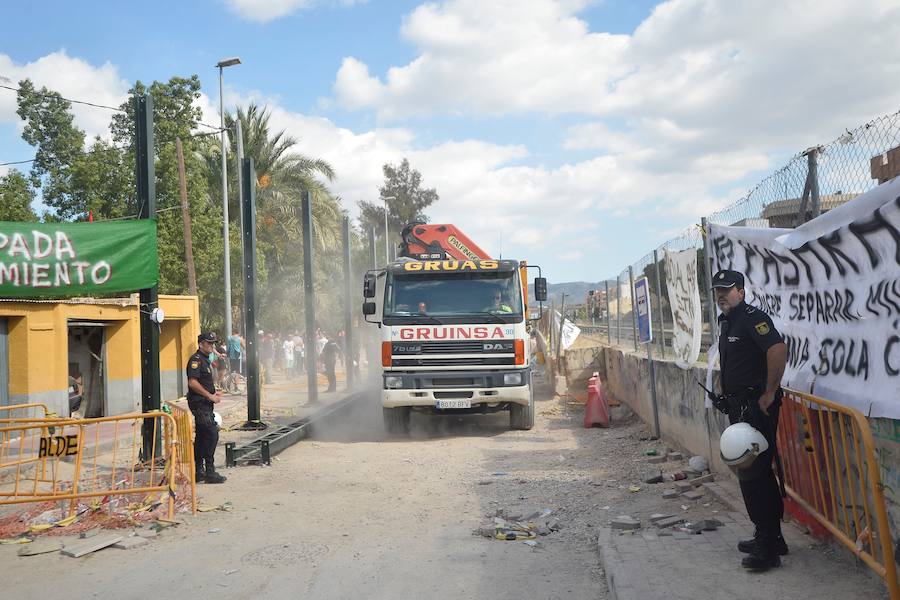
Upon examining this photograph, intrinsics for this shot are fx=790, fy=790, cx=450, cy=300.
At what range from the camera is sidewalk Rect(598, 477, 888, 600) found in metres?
4.30

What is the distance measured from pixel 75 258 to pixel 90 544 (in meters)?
4.54

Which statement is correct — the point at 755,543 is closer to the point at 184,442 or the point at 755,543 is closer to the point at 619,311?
the point at 184,442

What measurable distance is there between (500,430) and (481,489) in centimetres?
470

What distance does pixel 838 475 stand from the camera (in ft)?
14.7

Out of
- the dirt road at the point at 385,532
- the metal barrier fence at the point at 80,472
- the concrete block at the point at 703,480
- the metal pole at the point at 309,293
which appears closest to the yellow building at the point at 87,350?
the metal pole at the point at 309,293

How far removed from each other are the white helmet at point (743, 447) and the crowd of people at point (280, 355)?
46.9 feet

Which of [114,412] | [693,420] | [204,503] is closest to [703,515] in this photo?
[693,420]

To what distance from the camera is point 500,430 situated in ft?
42.4

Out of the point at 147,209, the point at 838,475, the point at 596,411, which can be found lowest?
the point at 596,411

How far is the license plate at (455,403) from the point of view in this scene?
1187cm

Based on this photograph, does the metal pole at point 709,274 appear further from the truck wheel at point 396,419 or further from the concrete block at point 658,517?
the truck wheel at point 396,419

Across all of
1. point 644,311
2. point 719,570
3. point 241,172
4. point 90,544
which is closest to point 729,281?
point 719,570

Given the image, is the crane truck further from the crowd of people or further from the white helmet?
the white helmet

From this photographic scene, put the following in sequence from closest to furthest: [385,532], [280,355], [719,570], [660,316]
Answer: [719,570] < [385,532] < [660,316] < [280,355]
